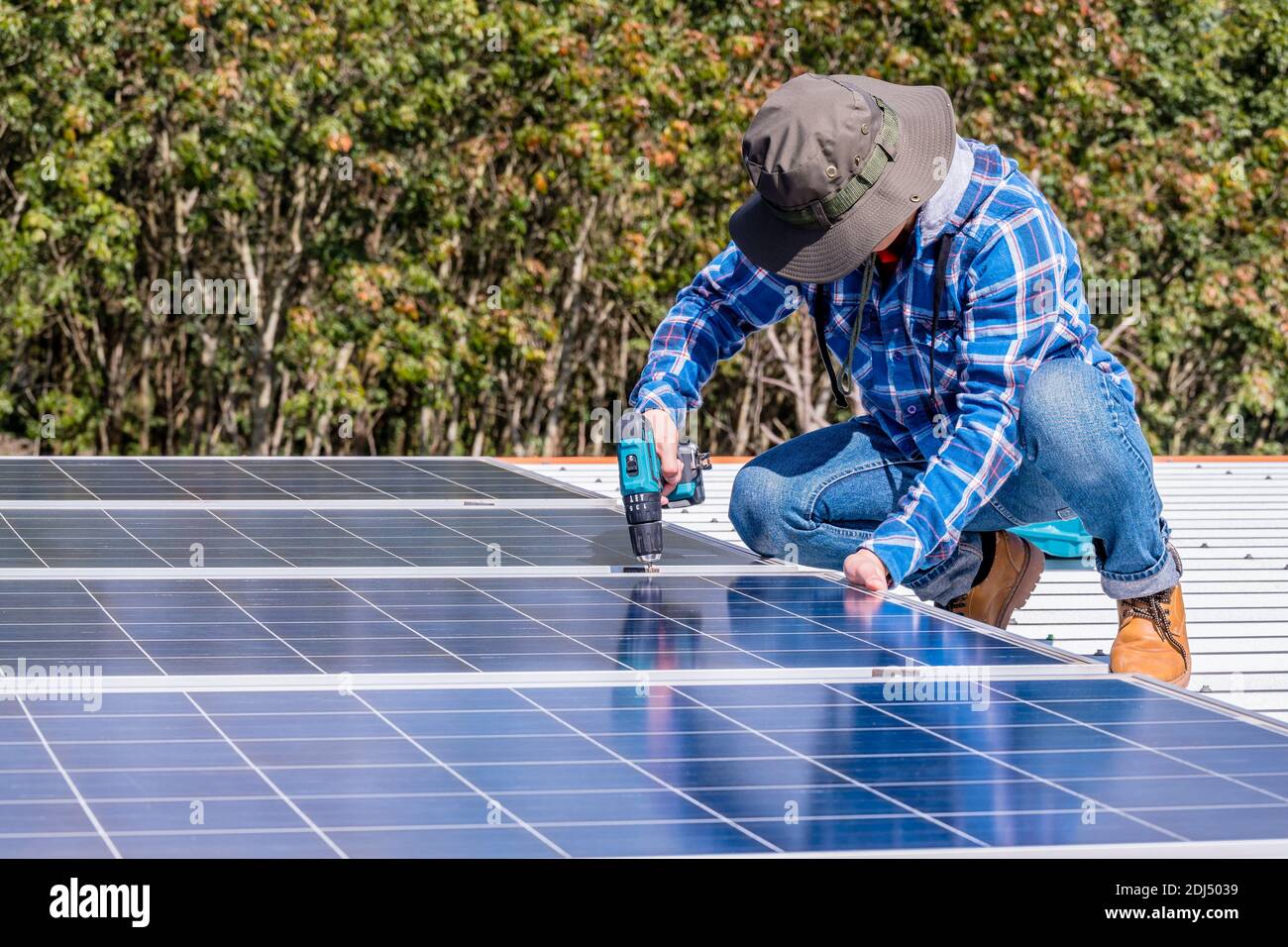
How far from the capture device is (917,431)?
19.0 feet

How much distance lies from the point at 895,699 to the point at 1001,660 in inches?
21.1

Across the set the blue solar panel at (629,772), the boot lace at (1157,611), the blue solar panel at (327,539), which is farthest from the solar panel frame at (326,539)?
the blue solar panel at (629,772)

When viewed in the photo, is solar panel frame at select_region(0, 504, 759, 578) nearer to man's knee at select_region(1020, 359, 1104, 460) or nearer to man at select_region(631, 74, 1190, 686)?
man at select_region(631, 74, 1190, 686)

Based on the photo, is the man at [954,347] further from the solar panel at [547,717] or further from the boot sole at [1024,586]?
the solar panel at [547,717]

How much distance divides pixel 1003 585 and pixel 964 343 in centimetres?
106

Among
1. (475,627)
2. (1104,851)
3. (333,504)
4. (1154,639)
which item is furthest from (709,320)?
(1104,851)

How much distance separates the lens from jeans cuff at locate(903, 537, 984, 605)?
5902 millimetres

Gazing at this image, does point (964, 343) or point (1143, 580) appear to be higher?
point (964, 343)

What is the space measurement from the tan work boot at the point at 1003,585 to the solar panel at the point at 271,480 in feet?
6.78

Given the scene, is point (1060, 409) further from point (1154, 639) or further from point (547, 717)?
point (547, 717)

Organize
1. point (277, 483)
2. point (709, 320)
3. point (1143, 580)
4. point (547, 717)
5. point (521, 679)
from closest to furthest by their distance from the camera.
Answer: point (547, 717), point (521, 679), point (1143, 580), point (709, 320), point (277, 483)

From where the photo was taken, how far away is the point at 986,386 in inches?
203

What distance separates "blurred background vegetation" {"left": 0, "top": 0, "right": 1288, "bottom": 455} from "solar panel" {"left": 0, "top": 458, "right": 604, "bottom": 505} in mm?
7934
